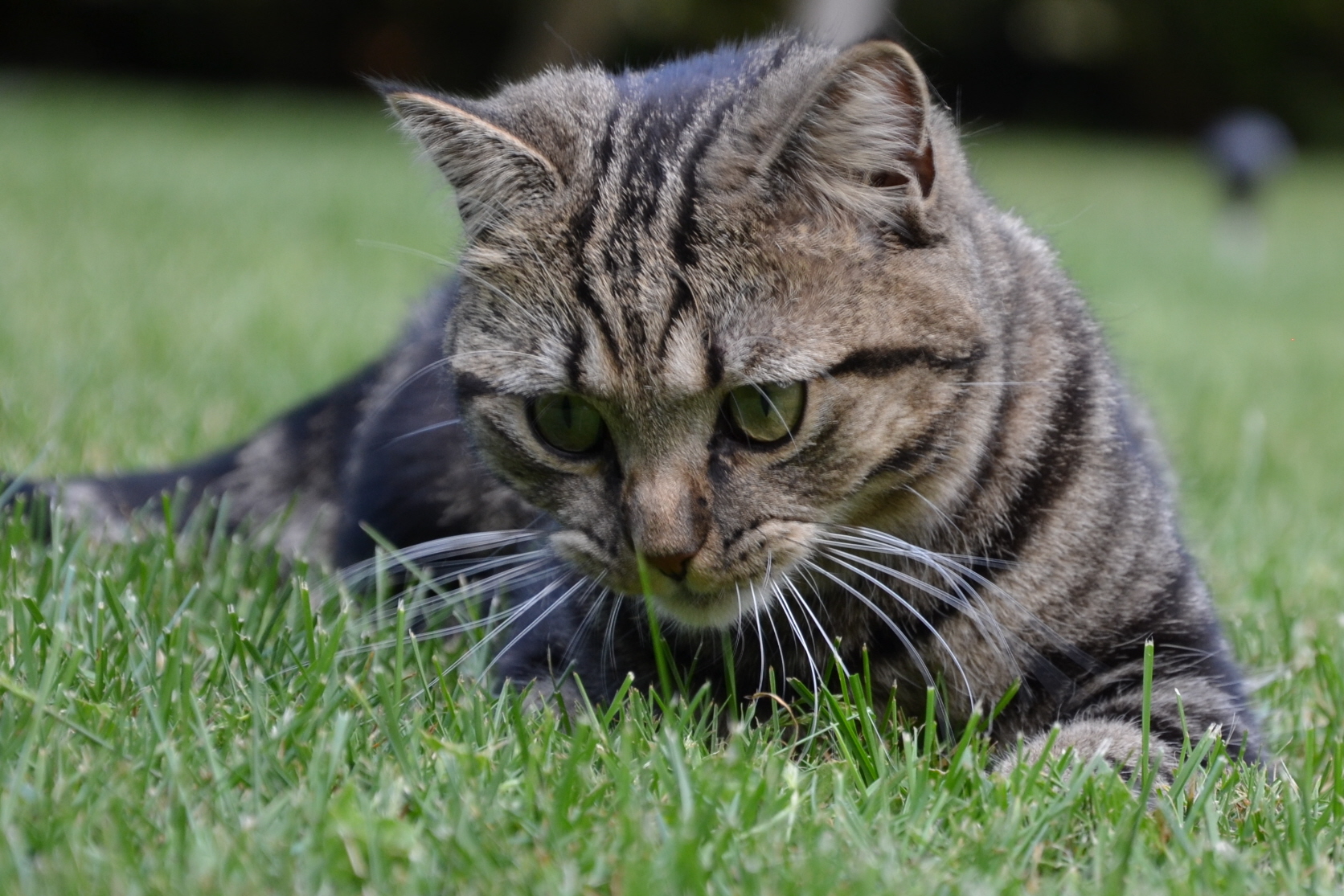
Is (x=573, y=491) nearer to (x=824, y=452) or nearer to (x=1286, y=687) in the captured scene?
(x=824, y=452)

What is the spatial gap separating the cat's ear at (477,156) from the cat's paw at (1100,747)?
1.04 meters

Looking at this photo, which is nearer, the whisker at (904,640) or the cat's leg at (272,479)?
the whisker at (904,640)

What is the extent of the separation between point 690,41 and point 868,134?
16.5 meters

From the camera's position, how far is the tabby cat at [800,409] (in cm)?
170

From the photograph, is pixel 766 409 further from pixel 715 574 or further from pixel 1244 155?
pixel 1244 155

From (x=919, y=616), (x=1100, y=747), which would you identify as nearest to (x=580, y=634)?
(x=919, y=616)

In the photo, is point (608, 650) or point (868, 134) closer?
point (868, 134)

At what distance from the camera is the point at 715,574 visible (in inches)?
67.2

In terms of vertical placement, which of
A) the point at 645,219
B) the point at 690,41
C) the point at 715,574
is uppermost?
the point at 690,41

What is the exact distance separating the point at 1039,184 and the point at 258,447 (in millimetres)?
11039

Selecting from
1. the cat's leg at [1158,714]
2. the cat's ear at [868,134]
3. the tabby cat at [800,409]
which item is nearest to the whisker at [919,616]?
the tabby cat at [800,409]

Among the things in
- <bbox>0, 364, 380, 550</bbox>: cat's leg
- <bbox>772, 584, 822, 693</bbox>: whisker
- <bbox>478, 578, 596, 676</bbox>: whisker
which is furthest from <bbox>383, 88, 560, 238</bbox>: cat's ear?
<bbox>0, 364, 380, 550</bbox>: cat's leg

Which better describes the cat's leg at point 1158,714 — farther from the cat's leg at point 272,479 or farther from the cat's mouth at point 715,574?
the cat's leg at point 272,479

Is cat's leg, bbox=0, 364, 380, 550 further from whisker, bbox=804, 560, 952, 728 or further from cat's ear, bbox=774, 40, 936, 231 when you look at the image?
cat's ear, bbox=774, 40, 936, 231
